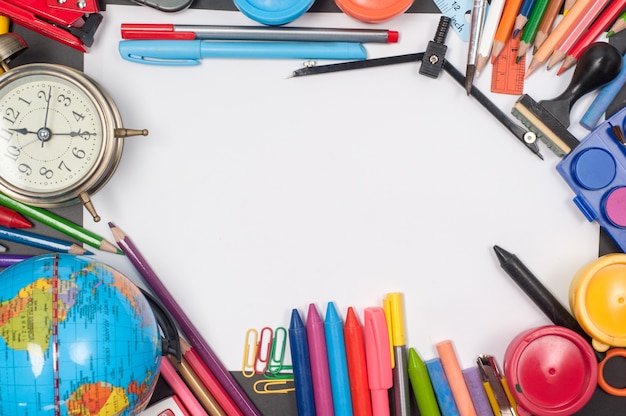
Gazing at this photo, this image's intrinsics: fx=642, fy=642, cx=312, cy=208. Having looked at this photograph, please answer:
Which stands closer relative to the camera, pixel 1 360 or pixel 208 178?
pixel 1 360

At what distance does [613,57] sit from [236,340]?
2.25 feet

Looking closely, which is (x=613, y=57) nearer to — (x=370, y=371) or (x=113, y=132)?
(x=370, y=371)

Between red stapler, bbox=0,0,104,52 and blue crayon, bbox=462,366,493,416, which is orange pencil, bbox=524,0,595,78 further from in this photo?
red stapler, bbox=0,0,104,52

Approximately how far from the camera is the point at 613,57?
0.91 metres

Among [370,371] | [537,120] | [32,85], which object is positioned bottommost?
[370,371]

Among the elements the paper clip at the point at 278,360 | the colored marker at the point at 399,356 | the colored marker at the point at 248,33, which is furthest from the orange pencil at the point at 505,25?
the paper clip at the point at 278,360

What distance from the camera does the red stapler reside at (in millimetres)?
924

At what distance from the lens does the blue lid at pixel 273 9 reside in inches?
36.0

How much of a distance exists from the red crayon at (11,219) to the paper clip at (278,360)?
1.34 ft

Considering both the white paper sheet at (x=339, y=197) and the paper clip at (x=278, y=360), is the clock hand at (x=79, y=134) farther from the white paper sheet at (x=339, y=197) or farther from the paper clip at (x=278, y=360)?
the paper clip at (x=278, y=360)

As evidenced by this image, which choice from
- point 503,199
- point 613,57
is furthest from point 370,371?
point 613,57

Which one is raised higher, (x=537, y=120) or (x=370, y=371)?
(x=537, y=120)

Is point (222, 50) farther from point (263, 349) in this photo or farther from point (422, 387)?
point (422, 387)

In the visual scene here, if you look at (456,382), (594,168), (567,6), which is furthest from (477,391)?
(567,6)
